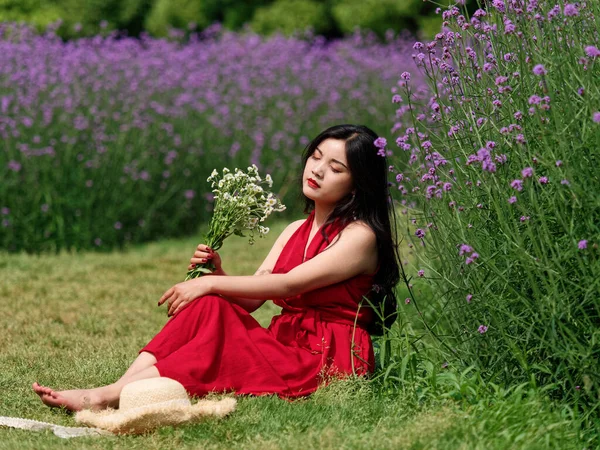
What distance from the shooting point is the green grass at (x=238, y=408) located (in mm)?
2701

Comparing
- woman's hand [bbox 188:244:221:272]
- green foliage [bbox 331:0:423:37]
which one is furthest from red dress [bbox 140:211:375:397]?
green foliage [bbox 331:0:423:37]

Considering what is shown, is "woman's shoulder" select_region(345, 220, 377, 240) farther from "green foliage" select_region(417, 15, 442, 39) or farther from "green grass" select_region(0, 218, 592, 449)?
"green foliage" select_region(417, 15, 442, 39)

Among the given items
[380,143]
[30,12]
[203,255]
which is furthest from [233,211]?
[30,12]

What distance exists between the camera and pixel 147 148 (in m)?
7.13

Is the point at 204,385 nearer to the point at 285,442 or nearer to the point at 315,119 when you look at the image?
the point at 285,442

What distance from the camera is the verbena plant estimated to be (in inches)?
105

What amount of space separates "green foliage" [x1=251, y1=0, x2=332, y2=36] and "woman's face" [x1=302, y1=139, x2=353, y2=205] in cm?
1036

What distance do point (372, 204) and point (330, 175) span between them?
187 millimetres

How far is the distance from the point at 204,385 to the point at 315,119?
5697 mm

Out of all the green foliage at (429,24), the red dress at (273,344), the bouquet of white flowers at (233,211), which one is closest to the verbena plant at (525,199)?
the red dress at (273,344)

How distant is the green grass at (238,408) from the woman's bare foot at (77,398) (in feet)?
0.19

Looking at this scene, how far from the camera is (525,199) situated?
9.61 ft

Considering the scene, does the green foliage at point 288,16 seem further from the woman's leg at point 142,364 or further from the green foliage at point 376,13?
the woman's leg at point 142,364

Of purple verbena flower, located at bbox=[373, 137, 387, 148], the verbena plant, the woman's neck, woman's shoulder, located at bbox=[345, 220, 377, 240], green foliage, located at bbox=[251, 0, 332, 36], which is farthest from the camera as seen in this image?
green foliage, located at bbox=[251, 0, 332, 36]
